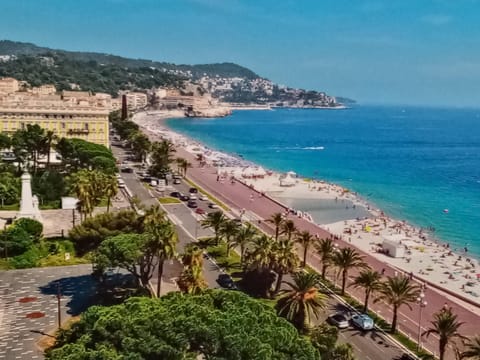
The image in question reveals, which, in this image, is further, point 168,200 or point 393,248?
point 168,200

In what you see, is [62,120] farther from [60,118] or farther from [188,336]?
[188,336]

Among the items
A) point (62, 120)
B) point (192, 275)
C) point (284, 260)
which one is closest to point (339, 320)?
point (284, 260)

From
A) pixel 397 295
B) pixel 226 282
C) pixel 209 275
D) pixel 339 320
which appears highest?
pixel 397 295

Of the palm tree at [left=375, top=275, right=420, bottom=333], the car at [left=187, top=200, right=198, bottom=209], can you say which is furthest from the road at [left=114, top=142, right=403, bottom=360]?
the palm tree at [left=375, top=275, right=420, bottom=333]

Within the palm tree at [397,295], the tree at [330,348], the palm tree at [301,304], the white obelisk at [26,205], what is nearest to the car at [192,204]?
the white obelisk at [26,205]

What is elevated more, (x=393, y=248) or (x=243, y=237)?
(x=243, y=237)

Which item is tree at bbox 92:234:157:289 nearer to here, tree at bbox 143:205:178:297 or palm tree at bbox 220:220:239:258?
tree at bbox 143:205:178:297
